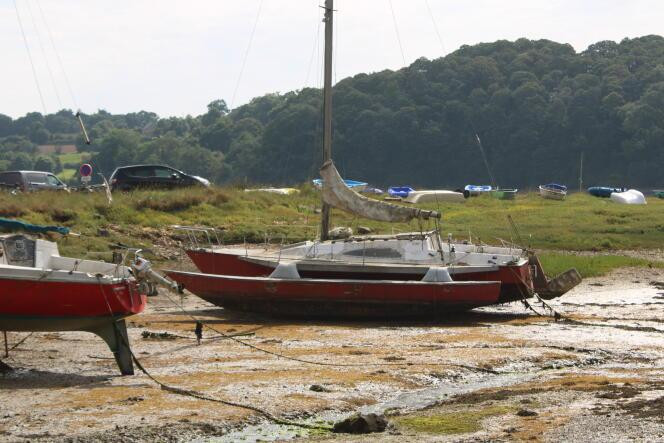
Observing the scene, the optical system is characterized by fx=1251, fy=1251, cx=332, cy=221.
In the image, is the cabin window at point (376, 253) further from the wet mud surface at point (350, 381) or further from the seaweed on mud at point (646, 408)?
the seaweed on mud at point (646, 408)

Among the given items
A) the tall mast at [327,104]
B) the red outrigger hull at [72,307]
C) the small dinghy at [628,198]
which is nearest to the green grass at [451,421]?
the red outrigger hull at [72,307]

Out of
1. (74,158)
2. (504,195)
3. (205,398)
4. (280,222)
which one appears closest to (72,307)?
(205,398)

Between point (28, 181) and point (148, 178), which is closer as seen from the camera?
point (28, 181)

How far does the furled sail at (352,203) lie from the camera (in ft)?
98.9

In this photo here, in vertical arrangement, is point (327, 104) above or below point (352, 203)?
above

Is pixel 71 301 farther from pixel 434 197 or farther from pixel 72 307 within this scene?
pixel 434 197

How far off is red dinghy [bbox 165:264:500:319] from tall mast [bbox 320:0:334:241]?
3193mm

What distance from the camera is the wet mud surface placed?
51.6ft

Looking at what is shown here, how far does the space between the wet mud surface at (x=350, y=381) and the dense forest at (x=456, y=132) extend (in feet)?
242

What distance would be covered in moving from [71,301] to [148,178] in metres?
28.3

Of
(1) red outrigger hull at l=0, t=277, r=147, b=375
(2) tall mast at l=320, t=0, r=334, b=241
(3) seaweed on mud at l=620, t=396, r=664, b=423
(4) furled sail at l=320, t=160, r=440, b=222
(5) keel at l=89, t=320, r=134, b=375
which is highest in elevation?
(2) tall mast at l=320, t=0, r=334, b=241

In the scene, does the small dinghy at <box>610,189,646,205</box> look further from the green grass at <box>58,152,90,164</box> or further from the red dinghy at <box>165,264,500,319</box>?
the green grass at <box>58,152,90,164</box>

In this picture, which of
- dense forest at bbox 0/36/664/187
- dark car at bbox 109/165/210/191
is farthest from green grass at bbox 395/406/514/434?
dense forest at bbox 0/36/664/187

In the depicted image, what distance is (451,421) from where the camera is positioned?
53.8 ft
